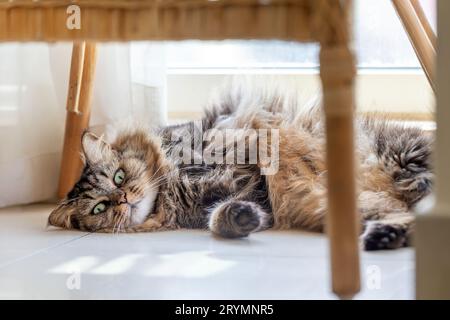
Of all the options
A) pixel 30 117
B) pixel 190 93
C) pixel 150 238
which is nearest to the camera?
pixel 150 238

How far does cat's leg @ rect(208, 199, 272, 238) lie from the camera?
4.25 ft

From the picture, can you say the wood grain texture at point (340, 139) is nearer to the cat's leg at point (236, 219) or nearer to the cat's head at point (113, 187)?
the cat's leg at point (236, 219)

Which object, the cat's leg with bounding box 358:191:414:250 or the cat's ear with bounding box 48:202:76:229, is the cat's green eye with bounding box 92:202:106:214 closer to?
the cat's ear with bounding box 48:202:76:229

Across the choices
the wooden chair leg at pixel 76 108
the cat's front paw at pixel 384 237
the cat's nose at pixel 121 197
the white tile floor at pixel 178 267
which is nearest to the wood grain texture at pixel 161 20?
the white tile floor at pixel 178 267

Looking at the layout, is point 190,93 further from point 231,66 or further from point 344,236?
point 344,236

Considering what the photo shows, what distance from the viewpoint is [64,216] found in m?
1.46

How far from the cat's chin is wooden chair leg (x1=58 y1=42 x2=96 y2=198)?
0.32 m

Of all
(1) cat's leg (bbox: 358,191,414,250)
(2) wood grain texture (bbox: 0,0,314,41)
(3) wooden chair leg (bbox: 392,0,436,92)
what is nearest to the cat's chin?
(1) cat's leg (bbox: 358,191,414,250)

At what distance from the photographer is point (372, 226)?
1173mm

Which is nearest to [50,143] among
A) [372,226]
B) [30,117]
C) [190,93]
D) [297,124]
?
[30,117]

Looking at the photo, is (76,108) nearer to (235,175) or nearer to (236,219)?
(235,175)

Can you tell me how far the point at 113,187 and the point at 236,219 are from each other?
31 centimetres

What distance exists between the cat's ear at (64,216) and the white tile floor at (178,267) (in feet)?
0.07

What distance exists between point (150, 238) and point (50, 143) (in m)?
0.58
